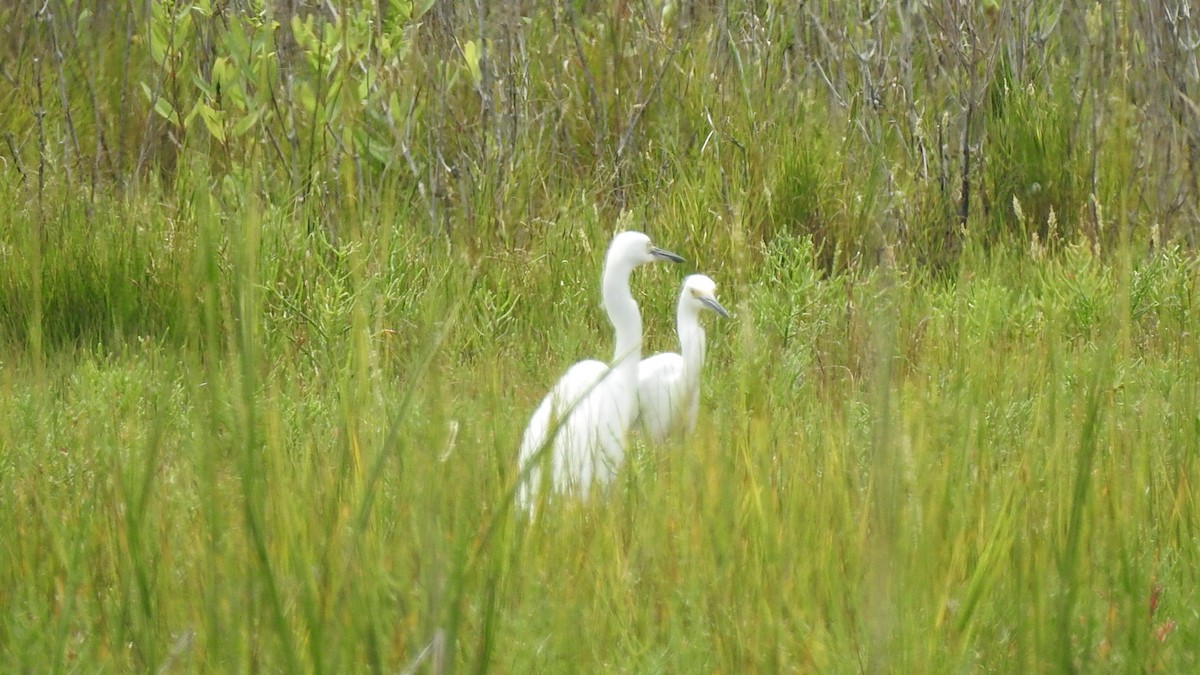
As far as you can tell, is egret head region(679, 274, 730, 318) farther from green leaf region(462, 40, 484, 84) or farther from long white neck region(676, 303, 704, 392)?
green leaf region(462, 40, 484, 84)

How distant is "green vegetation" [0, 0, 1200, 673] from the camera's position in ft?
4.32

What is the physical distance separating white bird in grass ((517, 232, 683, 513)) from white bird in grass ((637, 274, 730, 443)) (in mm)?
88

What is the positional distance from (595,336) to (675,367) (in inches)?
15.8

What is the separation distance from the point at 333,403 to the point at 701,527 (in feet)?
4.17

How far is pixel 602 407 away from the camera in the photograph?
9.56ft

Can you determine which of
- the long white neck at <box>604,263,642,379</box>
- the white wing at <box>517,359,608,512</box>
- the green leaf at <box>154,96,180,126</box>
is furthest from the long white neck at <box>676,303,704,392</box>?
the green leaf at <box>154,96,180,126</box>

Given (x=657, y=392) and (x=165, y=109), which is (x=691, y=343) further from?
(x=165, y=109)

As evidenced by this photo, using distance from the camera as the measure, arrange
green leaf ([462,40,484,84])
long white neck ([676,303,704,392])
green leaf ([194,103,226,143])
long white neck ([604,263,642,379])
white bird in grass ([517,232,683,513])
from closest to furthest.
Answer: white bird in grass ([517,232,683,513]), long white neck ([676,303,704,392]), long white neck ([604,263,642,379]), green leaf ([194,103,226,143]), green leaf ([462,40,484,84])

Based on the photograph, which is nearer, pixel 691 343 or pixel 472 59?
pixel 691 343

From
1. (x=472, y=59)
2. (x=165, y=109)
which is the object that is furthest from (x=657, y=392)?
(x=165, y=109)

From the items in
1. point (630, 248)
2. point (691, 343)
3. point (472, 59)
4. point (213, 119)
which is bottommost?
point (691, 343)

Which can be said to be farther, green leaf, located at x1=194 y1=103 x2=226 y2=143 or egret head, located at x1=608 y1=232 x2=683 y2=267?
green leaf, located at x1=194 y1=103 x2=226 y2=143

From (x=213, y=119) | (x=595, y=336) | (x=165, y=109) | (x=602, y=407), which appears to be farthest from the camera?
(x=165, y=109)

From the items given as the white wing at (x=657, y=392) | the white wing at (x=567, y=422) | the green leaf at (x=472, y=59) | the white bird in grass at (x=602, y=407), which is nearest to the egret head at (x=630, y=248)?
the white bird in grass at (x=602, y=407)
